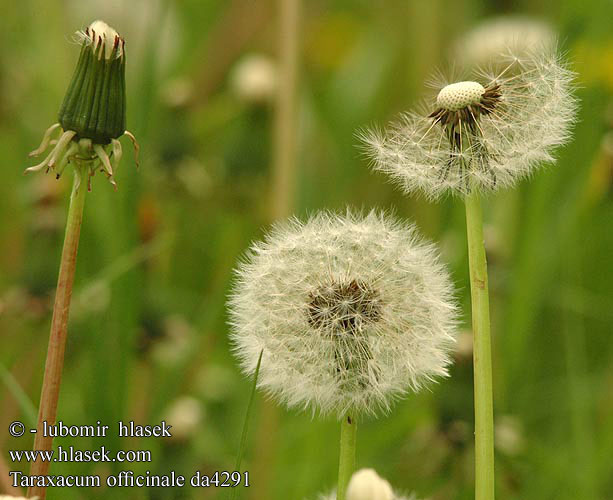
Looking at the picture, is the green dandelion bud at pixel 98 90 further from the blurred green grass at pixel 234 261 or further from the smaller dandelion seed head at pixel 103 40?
the blurred green grass at pixel 234 261

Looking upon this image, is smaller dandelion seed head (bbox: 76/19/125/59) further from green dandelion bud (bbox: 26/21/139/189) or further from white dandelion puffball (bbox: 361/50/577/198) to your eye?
white dandelion puffball (bbox: 361/50/577/198)

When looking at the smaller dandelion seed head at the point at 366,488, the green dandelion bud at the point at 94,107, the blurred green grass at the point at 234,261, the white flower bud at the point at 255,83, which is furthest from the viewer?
the white flower bud at the point at 255,83

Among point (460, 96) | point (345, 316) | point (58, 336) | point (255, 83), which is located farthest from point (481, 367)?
point (255, 83)

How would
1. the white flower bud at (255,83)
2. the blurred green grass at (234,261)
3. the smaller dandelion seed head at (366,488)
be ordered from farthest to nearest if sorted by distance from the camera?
the white flower bud at (255,83) < the blurred green grass at (234,261) < the smaller dandelion seed head at (366,488)

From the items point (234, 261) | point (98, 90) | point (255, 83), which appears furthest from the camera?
point (234, 261)

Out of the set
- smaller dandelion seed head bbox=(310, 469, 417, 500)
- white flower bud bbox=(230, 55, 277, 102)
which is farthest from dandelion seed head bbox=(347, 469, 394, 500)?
white flower bud bbox=(230, 55, 277, 102)

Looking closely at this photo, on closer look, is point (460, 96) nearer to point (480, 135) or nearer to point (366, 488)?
point (480, 135)

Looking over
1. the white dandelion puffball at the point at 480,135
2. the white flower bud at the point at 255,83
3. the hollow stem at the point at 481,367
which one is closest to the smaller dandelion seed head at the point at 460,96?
the white dandelion puffball at the point at 480,135
